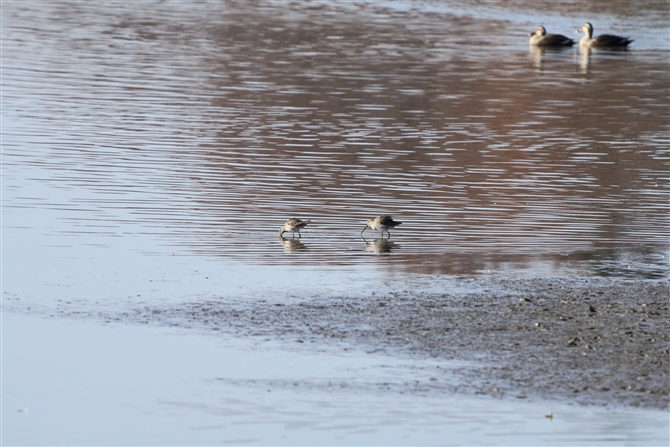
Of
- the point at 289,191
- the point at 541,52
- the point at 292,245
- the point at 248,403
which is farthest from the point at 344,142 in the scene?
the point at 541,52

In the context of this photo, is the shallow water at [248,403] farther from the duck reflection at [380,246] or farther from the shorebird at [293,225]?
the duck reflection at [380,246]

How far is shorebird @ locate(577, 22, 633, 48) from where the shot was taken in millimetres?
40438

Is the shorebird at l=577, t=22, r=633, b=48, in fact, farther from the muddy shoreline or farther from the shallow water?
the shallow water

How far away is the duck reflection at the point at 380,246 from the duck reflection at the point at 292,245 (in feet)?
2.57

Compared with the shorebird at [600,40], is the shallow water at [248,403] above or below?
below

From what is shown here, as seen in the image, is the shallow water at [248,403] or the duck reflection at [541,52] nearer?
the shallow water at [248,403]

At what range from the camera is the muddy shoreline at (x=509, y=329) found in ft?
31.9

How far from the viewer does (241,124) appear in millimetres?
24938

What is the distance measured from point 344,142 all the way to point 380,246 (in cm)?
828

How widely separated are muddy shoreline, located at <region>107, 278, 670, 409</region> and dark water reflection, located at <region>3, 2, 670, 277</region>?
1.34 m

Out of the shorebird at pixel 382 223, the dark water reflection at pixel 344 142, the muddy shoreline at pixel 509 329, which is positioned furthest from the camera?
the dark water reflection at pixel 344 142

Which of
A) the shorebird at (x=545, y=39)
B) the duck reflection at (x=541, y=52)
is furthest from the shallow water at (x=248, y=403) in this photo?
the shorebird at (x=545, y=39)

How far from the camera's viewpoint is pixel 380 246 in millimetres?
15031

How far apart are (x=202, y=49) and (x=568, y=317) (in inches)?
1075
